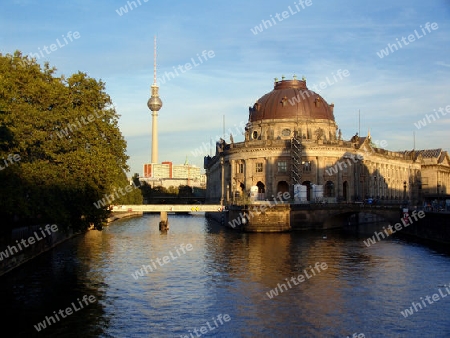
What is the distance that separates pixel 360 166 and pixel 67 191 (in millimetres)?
82149

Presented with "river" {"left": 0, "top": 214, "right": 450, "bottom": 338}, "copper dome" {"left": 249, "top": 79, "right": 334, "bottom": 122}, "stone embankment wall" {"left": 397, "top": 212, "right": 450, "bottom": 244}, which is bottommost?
"river" {"left": 0, "top": 214, "right": 450, "bottom": 338}

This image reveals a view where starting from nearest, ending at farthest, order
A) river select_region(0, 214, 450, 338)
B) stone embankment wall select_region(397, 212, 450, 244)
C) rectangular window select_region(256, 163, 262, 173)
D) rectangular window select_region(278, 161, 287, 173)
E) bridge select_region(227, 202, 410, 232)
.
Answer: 1. river select_region(0, 214, 450, 338)
2. stone embankment wall select_region(397, 212, 450, 244)
3. bridge select_region(227, 202, 410, 232)
4. rectangular window select_region(278, 161, 287, 173)
5. rectangular window select_region(256, 163, 262, 173)

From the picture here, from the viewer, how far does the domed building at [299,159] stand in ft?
366

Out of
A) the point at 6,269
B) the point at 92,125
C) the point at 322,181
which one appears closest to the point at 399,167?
the point at 322,181

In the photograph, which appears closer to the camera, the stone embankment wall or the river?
the river

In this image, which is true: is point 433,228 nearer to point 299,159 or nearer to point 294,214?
point 294,214

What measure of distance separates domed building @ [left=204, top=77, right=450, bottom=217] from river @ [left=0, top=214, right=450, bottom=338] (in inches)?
1710

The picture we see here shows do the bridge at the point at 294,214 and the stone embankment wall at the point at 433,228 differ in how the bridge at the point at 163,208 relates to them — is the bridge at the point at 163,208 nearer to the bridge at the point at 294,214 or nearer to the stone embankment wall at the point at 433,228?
the bridge at the point at 294,214

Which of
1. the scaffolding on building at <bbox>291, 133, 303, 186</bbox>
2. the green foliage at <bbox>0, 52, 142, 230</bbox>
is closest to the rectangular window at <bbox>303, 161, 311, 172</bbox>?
the scaffolding on building at <bbox>291, 133, 303, 186</bbox>

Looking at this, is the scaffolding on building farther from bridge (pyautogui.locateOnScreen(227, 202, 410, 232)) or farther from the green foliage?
the green foliage

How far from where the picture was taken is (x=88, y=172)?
5606 centimetres

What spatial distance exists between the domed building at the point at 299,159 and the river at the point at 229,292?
4343 centimetres

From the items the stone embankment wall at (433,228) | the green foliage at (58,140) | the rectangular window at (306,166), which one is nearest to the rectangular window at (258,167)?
the rectangular window at (306,166)

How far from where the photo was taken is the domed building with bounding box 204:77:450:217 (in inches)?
4392
